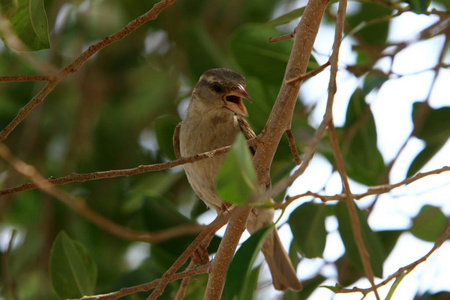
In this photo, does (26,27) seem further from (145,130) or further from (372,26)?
(145,130)

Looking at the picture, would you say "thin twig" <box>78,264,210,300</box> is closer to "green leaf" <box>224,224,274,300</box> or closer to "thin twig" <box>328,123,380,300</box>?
"green leaf" <box>224,224,274,300</box>

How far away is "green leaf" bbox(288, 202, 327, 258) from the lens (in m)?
3.06

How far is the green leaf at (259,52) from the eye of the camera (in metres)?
3.34

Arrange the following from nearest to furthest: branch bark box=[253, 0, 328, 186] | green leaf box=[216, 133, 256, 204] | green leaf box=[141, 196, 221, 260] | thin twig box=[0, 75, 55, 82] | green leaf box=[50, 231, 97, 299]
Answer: green leaf box=[216, 133, 256, 204], thin twig box=[0, 75, 55, 82], branch bark box=[253, 0, 328, 186], green leaf box=[50, 231, 97, 299], green leaf box=[141, 196, 221, 260]

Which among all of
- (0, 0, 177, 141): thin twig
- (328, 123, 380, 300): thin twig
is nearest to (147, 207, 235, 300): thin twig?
(328, 123, 380, 300): thin twig

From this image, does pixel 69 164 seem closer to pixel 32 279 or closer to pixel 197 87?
pixel 32 279

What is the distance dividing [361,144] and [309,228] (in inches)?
21.0

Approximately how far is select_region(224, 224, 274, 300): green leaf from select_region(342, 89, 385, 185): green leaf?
5.13ft

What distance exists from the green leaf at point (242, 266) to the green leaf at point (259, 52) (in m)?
1.66

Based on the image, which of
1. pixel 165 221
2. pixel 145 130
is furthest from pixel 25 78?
pixel 145 130

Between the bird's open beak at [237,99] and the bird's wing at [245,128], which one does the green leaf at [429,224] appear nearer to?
the bird's wing at [245,128]

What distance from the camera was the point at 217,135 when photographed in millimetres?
3584

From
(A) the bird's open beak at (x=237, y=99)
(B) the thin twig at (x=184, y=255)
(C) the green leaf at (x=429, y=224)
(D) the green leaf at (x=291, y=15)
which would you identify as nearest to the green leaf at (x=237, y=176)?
(B) the thin twig at (x=184, y=255)

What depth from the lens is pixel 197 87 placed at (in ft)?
13.0
